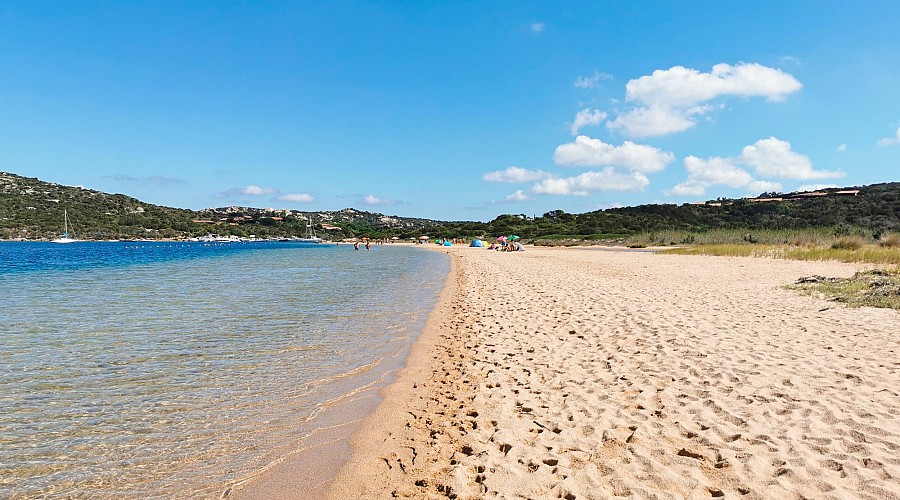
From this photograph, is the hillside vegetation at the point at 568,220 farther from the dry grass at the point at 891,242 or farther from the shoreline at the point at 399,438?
the shoreline at the point at 399,438

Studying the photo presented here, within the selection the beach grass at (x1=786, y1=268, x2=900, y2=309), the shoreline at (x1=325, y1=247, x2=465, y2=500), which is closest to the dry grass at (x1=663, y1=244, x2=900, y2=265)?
the beach grass at (x1=786, y1=268, x2=900, y2=309)

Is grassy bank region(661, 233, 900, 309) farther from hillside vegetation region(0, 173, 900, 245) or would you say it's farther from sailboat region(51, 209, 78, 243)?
sailboat region(51, 209, 78, 243)

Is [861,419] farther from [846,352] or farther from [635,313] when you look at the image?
[635,313]

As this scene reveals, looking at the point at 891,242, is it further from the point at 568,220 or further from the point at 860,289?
the point at 568,220

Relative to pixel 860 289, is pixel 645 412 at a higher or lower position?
lower

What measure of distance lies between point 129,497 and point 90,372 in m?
4.13

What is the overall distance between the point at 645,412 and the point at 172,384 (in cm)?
587

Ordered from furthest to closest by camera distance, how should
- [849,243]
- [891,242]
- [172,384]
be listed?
1. [849,243]
2. [891,242]
3. [172,384]

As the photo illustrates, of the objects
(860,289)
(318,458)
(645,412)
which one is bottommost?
(318,458)

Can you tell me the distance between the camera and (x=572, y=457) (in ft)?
12.7

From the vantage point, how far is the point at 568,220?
10219cm

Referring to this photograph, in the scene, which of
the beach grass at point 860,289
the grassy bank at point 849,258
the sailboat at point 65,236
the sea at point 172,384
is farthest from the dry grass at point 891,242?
the sailboat at point 65,236

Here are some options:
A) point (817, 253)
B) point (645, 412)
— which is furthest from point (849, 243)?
point (645, 412)

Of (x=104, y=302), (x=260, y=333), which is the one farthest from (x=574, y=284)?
(x=104, y=302)
